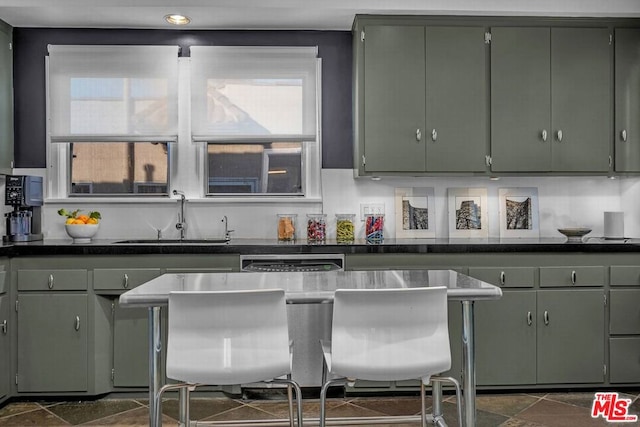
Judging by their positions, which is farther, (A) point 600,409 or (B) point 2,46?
(B) point 2,46

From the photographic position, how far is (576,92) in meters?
3.91

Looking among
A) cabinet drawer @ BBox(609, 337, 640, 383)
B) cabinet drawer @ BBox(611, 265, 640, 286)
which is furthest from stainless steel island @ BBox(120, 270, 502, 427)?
cabinet drawer @ BBox(609, 337, 640, 383)

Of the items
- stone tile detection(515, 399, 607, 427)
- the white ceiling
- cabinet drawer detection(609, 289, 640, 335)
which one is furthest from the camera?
the white ceiling

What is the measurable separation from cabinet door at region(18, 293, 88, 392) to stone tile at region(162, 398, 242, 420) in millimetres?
601

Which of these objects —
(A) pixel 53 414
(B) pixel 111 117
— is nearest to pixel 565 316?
(A) pixel 53 414

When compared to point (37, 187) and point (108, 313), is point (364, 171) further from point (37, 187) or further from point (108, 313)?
point (37, 187)

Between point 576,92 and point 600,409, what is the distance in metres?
2.06

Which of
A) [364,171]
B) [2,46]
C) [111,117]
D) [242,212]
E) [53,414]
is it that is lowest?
[53,414]

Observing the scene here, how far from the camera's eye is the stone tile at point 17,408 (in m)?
3.31

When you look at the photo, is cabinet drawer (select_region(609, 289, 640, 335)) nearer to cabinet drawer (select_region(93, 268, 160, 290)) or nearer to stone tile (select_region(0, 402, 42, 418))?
cabinet drawer (select_region(93, 268, 160, 290))

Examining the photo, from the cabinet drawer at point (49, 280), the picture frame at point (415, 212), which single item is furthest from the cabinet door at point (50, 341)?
the picture frame at point (415, 212)

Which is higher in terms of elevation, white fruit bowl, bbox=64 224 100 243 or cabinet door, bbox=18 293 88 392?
white fruit bowl, bbox=64 224 100 243

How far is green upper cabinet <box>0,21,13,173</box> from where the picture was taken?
3.90 metres

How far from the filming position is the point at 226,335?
74.1 inches
